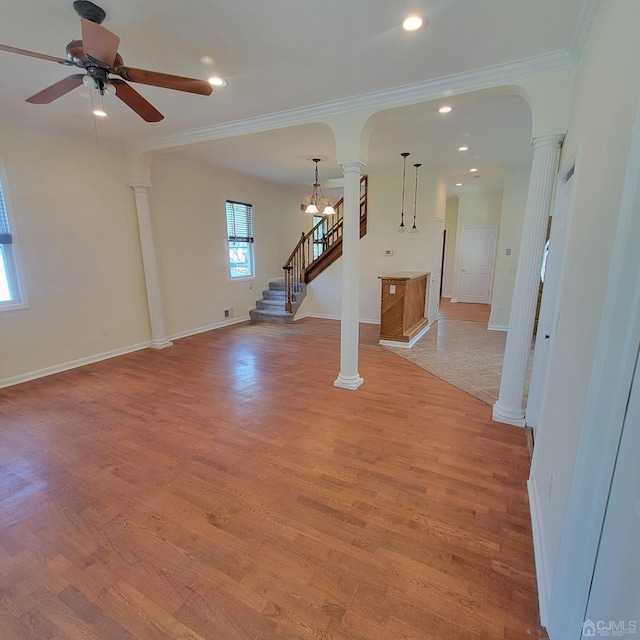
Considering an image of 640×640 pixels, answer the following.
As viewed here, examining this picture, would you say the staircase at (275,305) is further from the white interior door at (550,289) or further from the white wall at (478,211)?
the white wall at (478,211)

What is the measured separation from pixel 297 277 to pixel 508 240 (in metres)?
4.22

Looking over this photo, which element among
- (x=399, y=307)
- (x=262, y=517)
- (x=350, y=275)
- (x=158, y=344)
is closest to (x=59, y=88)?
(x=350, y=275)

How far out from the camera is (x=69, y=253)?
166 inches

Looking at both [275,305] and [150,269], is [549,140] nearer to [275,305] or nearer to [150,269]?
[150,269]

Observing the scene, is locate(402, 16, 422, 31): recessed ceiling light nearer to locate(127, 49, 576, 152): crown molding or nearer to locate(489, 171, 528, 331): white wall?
locate(127, 49, 576, 152): crown molding

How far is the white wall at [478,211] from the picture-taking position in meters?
8.59

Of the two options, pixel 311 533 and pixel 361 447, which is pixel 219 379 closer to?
pixel 361 447

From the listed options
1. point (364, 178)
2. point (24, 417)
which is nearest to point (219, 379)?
point (24, 417)

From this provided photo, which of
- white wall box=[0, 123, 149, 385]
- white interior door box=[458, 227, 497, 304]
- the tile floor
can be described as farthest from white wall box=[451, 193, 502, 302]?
white wall box=[0, 123, 149, 385]

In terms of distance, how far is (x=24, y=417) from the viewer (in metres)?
3.08

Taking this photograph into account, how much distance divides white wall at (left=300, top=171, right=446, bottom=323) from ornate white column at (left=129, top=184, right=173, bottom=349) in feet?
11.5

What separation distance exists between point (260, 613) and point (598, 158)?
8.18ft

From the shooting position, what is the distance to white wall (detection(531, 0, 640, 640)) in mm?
1212

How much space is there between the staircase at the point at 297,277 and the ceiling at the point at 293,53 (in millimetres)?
3012
